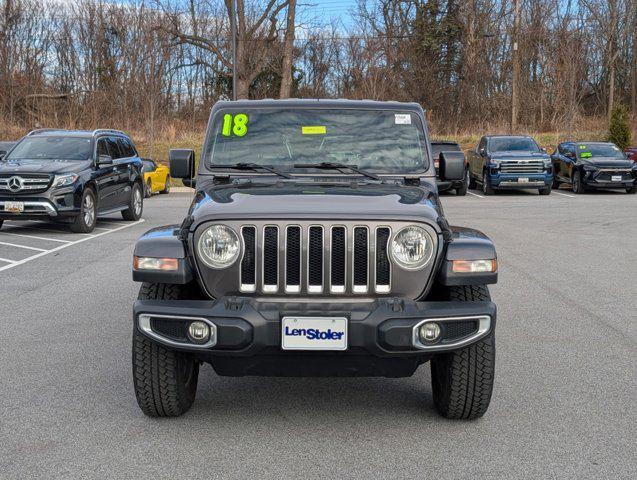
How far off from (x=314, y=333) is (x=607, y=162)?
22.7 metres

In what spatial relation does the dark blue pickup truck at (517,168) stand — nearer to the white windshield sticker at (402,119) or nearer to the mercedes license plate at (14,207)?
the mercedes license plate at (14,207)

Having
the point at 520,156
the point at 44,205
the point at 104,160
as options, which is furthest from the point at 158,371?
the point at 520,156

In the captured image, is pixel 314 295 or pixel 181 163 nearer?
pixel 314 295

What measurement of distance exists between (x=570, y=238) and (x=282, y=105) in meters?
9.24

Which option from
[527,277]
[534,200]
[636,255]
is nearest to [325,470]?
[527,277]

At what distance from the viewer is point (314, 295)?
436cm

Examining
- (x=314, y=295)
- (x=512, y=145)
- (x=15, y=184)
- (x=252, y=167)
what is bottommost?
(x=314, y=295)

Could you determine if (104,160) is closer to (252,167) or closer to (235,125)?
(235,125)

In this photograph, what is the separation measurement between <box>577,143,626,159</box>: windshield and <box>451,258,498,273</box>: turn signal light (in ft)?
74.3

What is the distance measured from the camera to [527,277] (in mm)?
10023

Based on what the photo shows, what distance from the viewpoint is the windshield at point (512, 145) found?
25516 mm

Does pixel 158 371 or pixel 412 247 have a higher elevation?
pixel 412 247

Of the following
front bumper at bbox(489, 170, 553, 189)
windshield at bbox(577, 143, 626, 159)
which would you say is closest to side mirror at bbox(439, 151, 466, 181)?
front bumper at bbox(489, 170, 553, 189)

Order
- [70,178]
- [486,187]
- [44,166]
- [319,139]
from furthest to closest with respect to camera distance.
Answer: [486,187] < [44,166] < [70,178] < [319,139]
